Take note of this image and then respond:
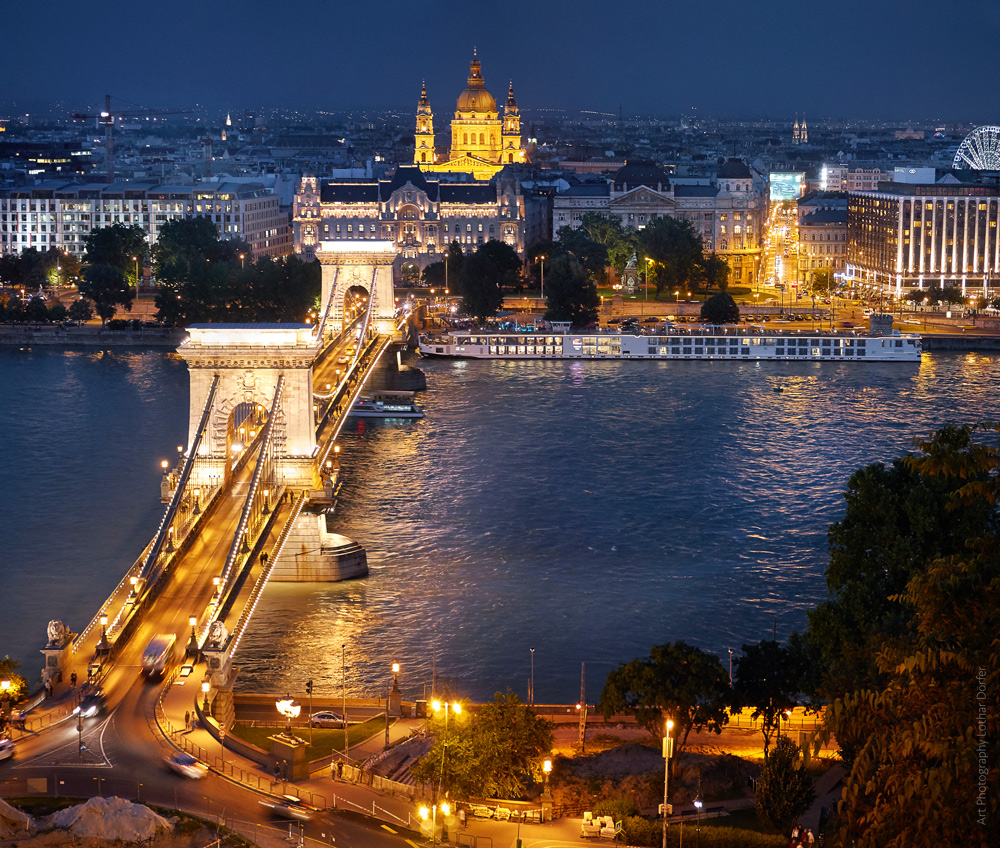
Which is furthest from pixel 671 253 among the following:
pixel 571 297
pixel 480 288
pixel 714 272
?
pixel 480 288

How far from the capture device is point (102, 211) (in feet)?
163

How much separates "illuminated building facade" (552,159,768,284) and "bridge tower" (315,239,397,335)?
20216mm

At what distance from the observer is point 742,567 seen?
16.9m

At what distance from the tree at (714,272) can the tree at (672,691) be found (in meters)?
34.0

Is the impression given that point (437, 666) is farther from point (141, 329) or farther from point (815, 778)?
point (141, 329)

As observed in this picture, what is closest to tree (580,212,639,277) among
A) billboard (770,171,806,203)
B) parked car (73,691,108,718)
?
billboard (770,171,806,203)

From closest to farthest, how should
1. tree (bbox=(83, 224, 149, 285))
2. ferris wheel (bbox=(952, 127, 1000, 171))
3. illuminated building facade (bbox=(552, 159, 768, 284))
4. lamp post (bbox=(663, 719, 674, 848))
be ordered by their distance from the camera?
1. lamp post (bbox=(663, 719, 674, 848))
2. tree (bbox=(83, 224, 149, 285))
3. illuminated building facade (bbox=(552, 159, 768, 284))
4. ferris wheel (bbox=(952, 127, 1000, 171))

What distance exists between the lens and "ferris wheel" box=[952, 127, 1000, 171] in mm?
56978

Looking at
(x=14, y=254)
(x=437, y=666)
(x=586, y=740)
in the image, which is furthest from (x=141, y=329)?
(x=586, y=740)

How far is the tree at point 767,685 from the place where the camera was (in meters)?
11.3

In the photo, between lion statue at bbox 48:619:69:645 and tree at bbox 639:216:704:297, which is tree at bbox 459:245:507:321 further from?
lion statue at bbox 48:619:69:645

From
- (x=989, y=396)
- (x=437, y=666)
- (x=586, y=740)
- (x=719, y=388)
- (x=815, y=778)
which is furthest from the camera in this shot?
(x=719, y=388)

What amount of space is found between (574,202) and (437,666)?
130ft

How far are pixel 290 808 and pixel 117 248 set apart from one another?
35.4 meters
